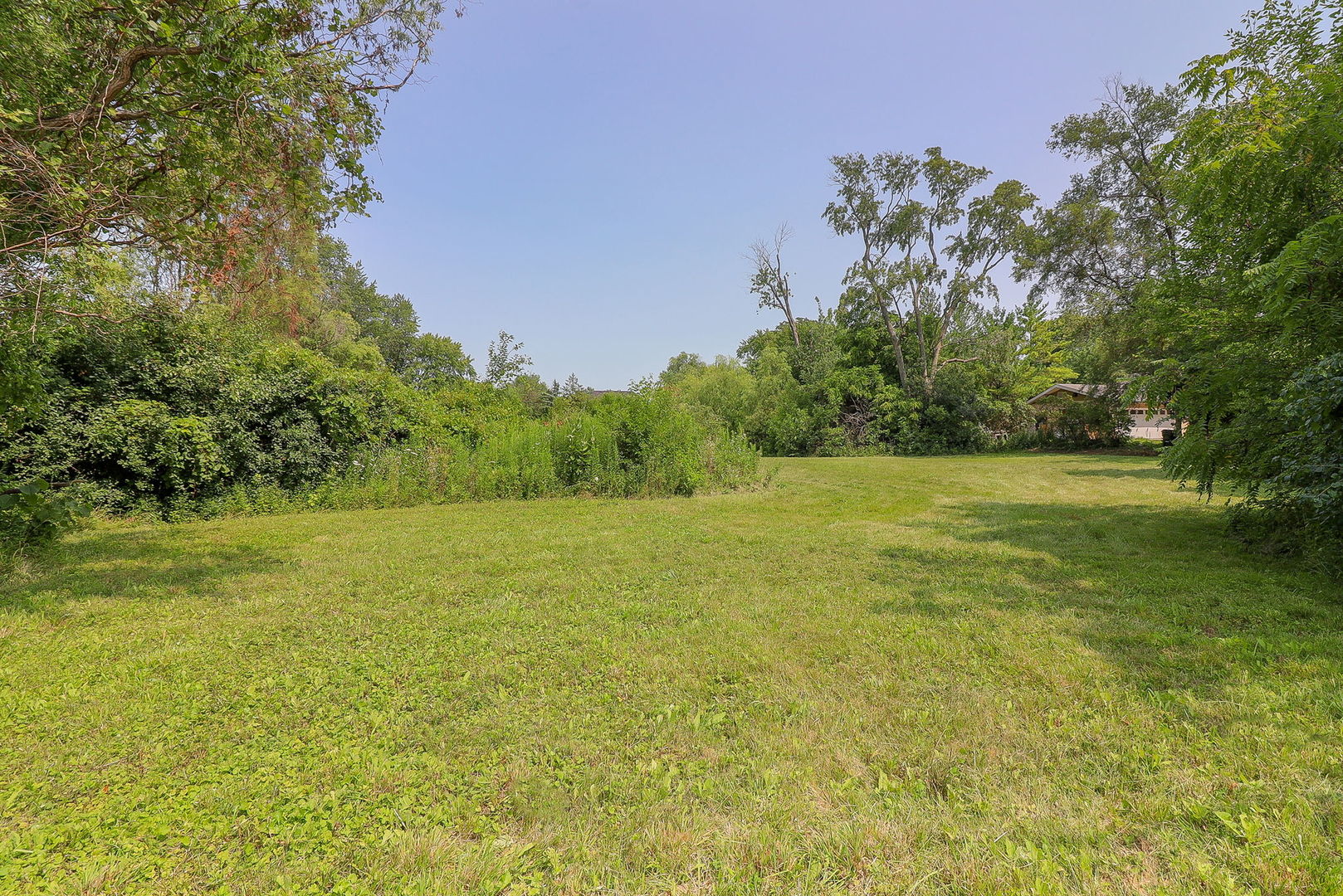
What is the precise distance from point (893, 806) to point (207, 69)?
6130 mm

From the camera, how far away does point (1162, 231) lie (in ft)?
57.2

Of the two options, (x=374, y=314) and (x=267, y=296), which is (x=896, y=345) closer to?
(x=267, y=296)

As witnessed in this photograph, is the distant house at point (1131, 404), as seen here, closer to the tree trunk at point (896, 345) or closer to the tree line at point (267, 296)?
the tree line at point (267, 296)

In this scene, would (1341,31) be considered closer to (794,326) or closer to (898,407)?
(898,407)

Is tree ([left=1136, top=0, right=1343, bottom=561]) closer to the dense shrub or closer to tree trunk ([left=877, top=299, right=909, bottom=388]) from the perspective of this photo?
the dense shrub

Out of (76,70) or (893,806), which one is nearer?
(893,806)

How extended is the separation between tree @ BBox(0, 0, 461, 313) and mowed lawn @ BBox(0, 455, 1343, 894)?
295 cm

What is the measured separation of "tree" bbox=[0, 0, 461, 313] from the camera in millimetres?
3637

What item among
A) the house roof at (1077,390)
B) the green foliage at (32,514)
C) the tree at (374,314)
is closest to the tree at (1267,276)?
the green foliage at (32,514)

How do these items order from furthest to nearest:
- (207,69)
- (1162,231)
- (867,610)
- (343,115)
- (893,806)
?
(1162,231) < (343,115) < (867,610) < (207,69) < (893,806)

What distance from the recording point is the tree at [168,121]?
364cm

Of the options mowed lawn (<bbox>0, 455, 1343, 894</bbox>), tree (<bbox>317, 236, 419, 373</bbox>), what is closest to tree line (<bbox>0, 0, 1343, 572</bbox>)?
mowed lawn (<bbox>0, 455, 1343, 894</bbox>)

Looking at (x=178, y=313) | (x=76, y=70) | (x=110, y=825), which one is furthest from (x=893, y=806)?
(x=178, y=313)

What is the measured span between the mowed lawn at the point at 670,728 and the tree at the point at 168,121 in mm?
2953
